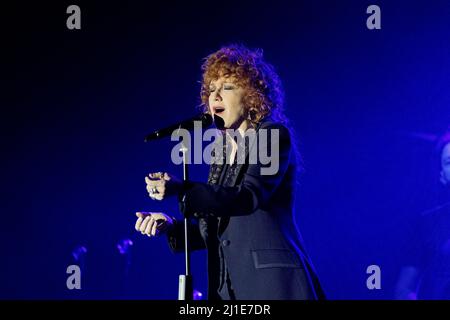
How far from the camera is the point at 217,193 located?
1.75m

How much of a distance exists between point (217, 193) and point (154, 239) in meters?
1.89

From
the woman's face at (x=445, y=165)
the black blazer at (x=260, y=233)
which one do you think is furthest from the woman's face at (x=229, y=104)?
the woman's face at (x=445, y=165)

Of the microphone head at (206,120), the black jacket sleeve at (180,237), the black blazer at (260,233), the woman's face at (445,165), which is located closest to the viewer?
the black blazer at (260,233)

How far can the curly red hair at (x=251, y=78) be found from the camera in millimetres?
2168

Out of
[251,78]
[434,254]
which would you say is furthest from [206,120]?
[434,254]

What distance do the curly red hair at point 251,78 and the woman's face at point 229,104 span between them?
0.02m

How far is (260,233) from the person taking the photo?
1.90m

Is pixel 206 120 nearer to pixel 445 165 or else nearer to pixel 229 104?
pixel 229 104

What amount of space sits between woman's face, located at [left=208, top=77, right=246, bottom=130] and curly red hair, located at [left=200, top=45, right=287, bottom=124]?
0.07 ft

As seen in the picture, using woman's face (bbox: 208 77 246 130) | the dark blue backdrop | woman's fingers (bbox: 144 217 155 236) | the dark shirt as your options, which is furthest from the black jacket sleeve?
the dark shirt

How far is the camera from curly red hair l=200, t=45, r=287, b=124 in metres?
2.17

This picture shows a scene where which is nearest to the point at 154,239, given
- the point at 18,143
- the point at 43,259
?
the point at 43,259

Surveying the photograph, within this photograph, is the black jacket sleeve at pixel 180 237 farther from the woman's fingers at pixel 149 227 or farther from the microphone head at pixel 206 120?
the microphone head at pixel 206 120

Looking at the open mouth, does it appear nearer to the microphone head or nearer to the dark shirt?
the microphone head
